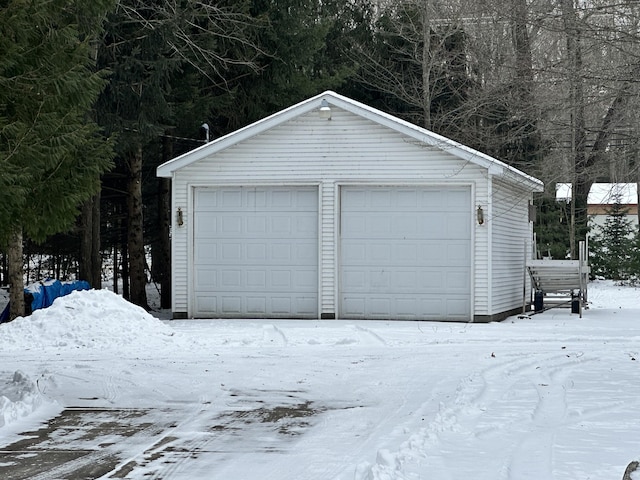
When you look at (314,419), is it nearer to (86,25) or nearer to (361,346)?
(361,346)

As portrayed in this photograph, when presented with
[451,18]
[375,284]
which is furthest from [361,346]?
[451,18]

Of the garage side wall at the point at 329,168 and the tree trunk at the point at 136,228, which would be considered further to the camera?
the tree trunk at the point at 136,228

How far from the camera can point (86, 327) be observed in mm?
14578

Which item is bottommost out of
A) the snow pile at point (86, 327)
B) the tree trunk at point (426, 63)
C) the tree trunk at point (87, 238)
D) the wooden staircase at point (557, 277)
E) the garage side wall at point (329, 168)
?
the snow pile at point (86, 327)

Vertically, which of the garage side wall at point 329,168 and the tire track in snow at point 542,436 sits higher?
the garage side wall at point 329,168

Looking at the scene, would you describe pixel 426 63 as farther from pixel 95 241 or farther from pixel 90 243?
pixel 90 243

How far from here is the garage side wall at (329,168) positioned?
1803cm

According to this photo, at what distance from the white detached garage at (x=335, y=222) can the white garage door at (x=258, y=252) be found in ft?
0.07

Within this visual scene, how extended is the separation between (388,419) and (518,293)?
43.9 ft

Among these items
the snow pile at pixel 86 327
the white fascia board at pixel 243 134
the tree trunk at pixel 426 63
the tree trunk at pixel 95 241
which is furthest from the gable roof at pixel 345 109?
the tree trunk at pixel 426 63

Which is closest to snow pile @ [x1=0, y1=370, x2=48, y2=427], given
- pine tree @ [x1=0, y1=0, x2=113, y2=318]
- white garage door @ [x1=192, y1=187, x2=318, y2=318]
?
pine tree @ [x1=0, y1=0, x2=113, y2=318]

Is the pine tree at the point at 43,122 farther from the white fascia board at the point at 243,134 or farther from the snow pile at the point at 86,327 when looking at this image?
the white fascia board at the point at 243,134

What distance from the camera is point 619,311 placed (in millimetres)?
21531

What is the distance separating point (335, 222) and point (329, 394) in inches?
348
